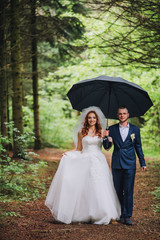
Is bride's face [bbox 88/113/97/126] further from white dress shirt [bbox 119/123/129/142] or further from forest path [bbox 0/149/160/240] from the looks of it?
forest path [bbox 0/149/160/240]

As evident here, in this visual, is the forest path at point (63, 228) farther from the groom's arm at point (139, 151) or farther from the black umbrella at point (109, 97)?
the black umbrella at point (109, 97)

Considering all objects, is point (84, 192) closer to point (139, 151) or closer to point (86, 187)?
point (86, 187)

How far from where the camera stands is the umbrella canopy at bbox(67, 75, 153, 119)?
205 inches

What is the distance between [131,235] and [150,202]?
9.46ft

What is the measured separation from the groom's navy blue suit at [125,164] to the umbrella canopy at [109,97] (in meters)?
0.59

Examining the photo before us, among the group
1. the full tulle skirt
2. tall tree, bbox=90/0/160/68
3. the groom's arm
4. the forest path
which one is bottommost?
the forest path

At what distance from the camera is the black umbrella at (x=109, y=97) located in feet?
17.1

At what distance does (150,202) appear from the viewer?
684 cm

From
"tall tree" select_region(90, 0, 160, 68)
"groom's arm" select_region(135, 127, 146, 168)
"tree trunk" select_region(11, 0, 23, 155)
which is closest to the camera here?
"groom's arm" select_region(135, 127, 146, 168)

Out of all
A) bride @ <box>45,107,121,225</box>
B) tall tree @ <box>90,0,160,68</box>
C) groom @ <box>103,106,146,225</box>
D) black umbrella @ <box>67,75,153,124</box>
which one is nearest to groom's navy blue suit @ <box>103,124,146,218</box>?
groom @ <box>103,106,146,225</box>

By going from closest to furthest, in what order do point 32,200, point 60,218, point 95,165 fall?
point 60,218, point 95,165, point 32,200

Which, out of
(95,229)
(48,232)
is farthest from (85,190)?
(48,232)

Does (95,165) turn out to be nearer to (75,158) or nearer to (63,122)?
(75,158)

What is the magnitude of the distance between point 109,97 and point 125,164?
1367 mm
